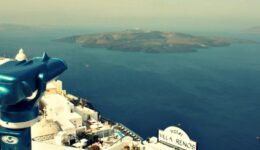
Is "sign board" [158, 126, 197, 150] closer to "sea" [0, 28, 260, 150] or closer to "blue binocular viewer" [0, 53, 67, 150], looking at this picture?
"sea" [0, 28, 260, 150]

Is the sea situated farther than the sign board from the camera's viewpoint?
Yes

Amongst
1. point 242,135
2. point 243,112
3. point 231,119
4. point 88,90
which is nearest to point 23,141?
point 242,135

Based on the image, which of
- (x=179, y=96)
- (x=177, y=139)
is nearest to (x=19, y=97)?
(x=177, y=139)

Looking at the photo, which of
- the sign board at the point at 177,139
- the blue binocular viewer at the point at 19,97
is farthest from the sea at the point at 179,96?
the blue binocular viewer at the point at 19,97

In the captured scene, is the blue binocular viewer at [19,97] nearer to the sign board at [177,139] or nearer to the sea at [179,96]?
the sign board at [177,139]

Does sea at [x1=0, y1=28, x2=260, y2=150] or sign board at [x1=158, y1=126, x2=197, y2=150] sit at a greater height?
sign board at [x1=158, y1=126, x2=197, y2=150]

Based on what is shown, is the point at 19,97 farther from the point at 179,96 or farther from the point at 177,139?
the point at 179,96

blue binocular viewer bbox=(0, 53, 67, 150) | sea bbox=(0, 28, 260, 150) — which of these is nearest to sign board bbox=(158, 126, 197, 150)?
sea bbox=(0, 28, 260, 150)
